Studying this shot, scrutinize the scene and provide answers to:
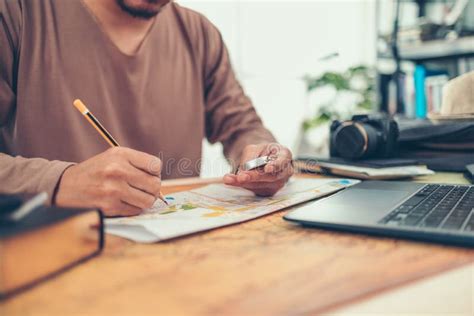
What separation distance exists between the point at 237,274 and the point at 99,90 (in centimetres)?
85

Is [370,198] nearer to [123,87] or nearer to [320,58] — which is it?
[123,87]

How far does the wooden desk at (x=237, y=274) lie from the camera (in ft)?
1.20

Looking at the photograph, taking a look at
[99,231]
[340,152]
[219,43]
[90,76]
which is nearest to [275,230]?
[99,231]

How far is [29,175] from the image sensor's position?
691 millimetres

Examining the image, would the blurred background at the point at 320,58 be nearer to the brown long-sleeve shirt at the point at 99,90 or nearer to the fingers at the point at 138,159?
the brown long-sleeve shirt at the point at 99,90

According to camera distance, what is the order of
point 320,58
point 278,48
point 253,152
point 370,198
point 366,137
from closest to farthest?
1. point 370,198
2. point 253,152
3. point 366,137
4. point 278,48
5. point 320,58

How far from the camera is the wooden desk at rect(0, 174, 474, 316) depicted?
1.20ft

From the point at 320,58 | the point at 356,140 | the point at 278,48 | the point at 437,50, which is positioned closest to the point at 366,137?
the point at 356,140

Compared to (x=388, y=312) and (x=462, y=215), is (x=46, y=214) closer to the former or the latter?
(x=388, y=312)

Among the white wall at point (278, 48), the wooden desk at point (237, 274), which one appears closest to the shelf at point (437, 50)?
the white wall at point (278, 48)

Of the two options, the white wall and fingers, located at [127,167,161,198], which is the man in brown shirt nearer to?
fingers, located at [127,167,161,198]

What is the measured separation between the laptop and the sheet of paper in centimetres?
8

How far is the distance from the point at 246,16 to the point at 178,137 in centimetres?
167

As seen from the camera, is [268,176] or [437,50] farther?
[437,50]
